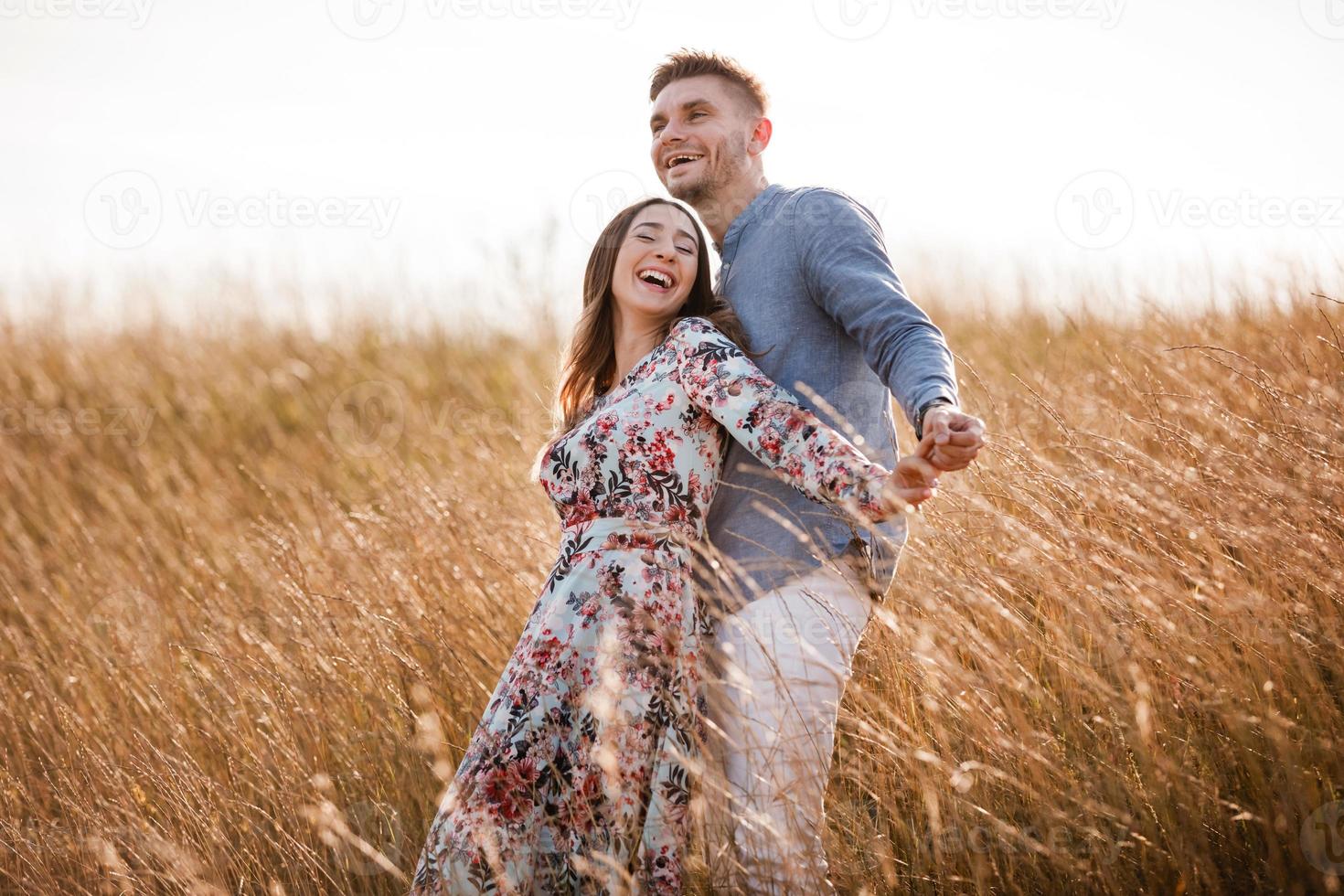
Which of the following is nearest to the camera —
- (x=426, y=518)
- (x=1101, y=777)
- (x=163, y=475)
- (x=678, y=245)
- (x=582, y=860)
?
(x=582, y=860)

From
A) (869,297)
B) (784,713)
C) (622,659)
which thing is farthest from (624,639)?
(869,297)

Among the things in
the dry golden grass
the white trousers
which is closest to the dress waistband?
the white trousers

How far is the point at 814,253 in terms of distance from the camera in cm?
231

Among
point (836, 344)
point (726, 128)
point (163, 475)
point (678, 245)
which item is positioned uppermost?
point (726, 128)

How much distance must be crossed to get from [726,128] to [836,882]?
1.99 m

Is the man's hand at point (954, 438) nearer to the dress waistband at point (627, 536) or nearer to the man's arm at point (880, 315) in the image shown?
the man's arm at point (880, 315)

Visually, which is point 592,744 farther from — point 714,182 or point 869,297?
point 714,182

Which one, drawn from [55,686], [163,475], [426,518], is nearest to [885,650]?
[426,518]

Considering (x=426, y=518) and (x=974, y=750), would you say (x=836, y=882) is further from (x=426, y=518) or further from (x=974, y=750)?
(x=426, y=518)

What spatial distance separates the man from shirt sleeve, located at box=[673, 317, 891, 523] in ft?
0.30

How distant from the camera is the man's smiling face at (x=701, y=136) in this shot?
274 centimetres

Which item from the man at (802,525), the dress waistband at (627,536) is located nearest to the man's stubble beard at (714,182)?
the man at (802,525)

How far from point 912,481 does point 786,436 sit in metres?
0.30

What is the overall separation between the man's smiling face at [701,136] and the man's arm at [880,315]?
1.35 ft
